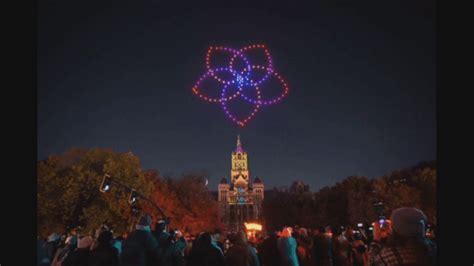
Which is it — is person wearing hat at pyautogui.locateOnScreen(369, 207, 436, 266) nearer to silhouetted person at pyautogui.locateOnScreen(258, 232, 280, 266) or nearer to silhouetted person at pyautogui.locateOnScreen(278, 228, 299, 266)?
silhouetted person at pyautogui.locateOnScreen(278, 228, 299, 266)

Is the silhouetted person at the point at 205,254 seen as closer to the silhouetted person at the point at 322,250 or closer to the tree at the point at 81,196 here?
the silhouetted person at the point at 322,250

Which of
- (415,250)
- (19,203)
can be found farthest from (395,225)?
(19,203)

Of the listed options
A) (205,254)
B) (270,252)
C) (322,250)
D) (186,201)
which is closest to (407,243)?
(205,254)

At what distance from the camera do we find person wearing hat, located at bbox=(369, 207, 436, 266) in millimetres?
4684

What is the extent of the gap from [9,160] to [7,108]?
0.55 metres

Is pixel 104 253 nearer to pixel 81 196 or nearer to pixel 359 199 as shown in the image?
pixel 81 196

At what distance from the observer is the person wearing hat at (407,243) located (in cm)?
468

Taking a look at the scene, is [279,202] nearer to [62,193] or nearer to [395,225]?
[62,193]

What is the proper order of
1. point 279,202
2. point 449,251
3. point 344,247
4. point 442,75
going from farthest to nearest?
1. point 279,202
2. point 344,247
3. point 442,75
4. point 449,251

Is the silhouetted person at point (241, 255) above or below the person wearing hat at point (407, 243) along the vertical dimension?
below

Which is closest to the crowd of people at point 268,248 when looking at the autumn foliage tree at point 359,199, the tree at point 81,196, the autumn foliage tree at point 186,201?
the autumn foliage tree at point 359,199

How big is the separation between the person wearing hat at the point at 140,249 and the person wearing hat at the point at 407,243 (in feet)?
Result: 18.1

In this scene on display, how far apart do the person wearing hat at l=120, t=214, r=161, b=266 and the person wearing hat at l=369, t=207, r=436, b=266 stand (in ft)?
18.1

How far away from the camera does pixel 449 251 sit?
4445 millimetres
